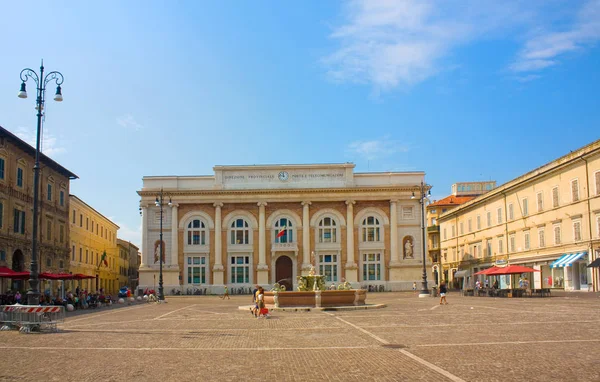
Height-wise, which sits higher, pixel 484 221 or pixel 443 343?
pixel 484 221

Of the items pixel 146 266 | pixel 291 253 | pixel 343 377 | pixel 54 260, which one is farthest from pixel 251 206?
pixel 343 377

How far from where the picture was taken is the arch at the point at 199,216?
226 ft

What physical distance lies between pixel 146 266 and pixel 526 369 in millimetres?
60603

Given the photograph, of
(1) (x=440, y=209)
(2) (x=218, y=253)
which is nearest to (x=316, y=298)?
(2) (x=218, y=253)

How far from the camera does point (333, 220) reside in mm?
69188

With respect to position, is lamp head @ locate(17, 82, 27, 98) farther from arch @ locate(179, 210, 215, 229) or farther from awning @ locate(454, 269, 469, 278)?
awning @ locate(454, 269, 469, 278)

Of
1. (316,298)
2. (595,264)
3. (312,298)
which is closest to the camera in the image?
(316,298)

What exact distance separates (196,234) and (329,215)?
14750 millimetres

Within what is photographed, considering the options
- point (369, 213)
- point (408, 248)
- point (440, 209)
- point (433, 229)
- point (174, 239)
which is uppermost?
point (440, 209)

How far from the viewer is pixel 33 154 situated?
44.8m

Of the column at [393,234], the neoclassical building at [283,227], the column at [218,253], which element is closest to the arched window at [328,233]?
the neoclassical building at [283,227]

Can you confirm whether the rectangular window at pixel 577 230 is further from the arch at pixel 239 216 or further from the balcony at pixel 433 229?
the balcony at pixel 433 229

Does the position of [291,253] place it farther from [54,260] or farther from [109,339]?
[109,339]

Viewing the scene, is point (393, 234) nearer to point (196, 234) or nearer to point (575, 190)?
point (196, 234)
